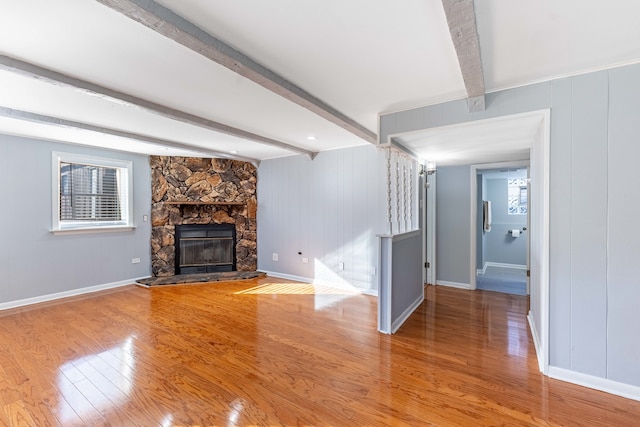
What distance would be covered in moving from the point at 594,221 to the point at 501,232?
5.15 metres

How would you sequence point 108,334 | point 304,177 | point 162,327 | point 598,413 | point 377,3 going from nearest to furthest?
point 377,3 < point 598,413 < point 108,334 < point 162,327 < point 304,177

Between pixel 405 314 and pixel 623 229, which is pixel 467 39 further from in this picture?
pixel 405 314

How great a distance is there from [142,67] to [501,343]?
12.6 feet

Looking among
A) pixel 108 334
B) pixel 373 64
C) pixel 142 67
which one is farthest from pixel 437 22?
pixel 108 334

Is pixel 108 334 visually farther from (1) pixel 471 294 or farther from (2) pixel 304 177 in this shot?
(1) pixel 471 294

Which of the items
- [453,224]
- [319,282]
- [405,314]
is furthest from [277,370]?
[453,224]

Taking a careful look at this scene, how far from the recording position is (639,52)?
→ 1.90m

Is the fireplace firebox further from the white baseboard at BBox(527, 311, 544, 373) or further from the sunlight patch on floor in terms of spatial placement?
the white baseboard at BBox(527, 311, 544, 373)

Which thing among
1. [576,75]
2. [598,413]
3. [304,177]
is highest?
[576,75]

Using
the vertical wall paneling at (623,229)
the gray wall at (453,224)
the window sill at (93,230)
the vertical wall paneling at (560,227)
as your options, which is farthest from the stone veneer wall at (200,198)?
the vertical wall paneling at (623,229)

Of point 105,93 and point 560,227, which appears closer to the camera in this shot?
point 560,227

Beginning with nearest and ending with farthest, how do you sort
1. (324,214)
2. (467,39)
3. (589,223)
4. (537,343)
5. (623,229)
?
(467,39), (623,229), (589,223), (537,343), (324,214)

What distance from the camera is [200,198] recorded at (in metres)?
5.56

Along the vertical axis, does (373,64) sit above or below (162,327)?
above
